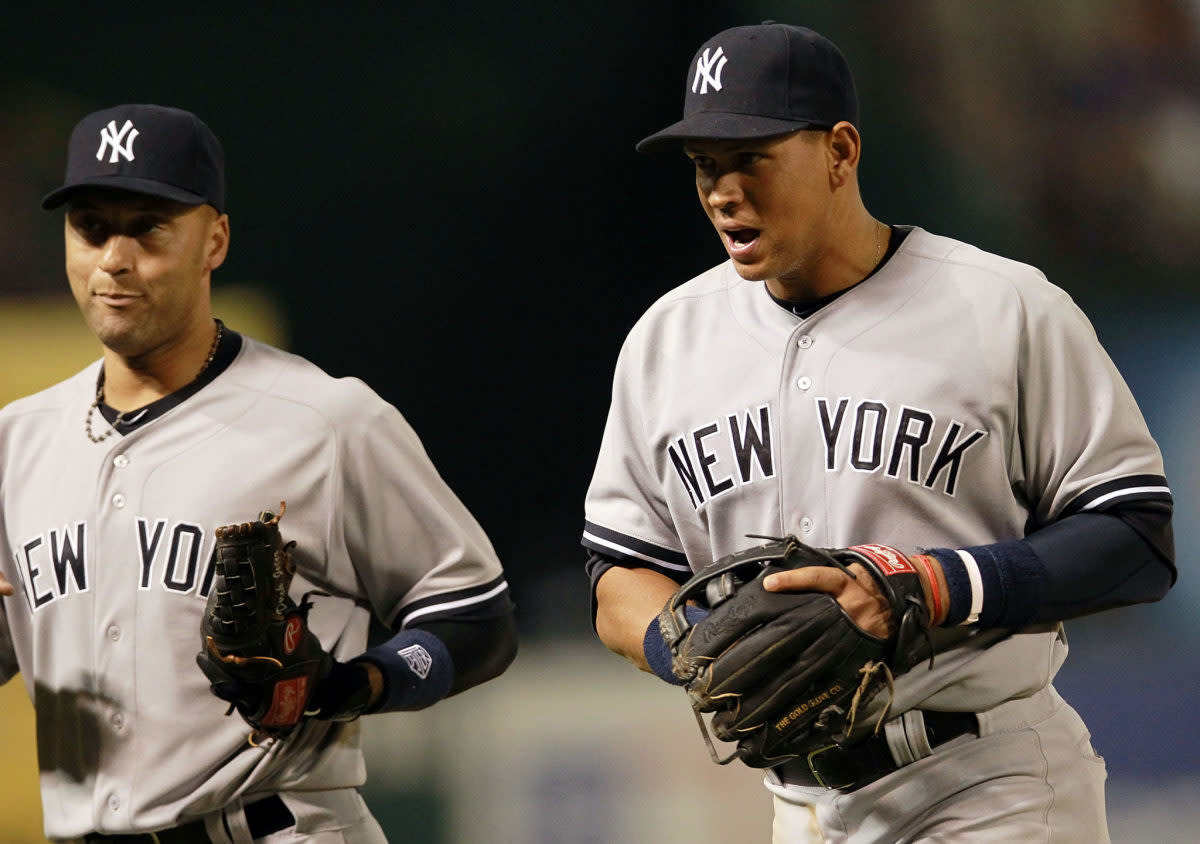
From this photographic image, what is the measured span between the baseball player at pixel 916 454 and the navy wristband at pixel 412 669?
0.37 m

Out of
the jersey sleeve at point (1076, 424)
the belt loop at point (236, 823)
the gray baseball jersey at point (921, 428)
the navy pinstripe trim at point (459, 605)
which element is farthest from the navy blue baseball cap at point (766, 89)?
the belt loop at point (236, 823)

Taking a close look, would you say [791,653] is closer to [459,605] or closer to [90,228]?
[459,605]

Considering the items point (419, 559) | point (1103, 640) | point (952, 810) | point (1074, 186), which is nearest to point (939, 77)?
point (1074, 186)

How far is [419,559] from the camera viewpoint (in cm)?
246

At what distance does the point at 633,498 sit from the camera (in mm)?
2223

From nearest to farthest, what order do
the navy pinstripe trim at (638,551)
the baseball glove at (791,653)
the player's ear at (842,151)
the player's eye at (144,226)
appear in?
the baseball glove at (791,653), the player's ear at (842,151), the navy pinstripe trim at (638,551), the player's eye at (144,226)

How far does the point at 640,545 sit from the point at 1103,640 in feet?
5.51

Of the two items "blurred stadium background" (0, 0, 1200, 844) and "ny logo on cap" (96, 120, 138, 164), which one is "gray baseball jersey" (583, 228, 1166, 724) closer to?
"ny logo on cap" (96, 120, 138, 164)

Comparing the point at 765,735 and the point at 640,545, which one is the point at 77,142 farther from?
the point at 765,735

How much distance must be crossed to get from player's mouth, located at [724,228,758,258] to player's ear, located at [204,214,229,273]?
3.07ft

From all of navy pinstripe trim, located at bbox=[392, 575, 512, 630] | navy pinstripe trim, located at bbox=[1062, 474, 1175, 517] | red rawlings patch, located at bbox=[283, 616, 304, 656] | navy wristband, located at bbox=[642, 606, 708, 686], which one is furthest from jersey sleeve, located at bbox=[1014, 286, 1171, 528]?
red rawlings patch, located at bbox=[283, 616, 304, 656]

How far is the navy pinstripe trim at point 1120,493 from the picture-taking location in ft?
6.36

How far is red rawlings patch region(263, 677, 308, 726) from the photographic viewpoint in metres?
2.13

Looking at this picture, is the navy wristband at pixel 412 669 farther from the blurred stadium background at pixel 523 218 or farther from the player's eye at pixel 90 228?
the blurred stadium background at pixel 523 218
